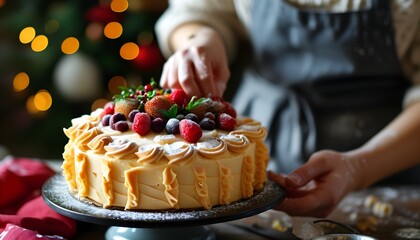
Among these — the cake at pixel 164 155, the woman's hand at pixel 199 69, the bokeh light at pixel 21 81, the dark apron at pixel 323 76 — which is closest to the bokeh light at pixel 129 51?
the bokeh light at pixel 21 81

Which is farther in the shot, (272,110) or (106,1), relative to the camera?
(106,1)

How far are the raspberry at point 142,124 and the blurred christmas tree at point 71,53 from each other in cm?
169

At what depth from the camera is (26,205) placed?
4.19 feet

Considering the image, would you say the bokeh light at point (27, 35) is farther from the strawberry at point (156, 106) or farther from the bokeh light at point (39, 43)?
the strawberry at point (156, 106)

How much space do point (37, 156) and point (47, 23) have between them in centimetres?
74

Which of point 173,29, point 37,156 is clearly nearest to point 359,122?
point 173,29

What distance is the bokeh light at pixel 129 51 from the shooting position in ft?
9.39

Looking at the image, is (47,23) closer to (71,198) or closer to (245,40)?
(245,40)

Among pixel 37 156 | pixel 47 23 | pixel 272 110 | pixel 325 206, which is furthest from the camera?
pixel 37 156

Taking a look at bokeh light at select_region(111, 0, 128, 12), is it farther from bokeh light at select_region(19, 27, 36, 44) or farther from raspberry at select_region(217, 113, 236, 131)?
raspberry at select_region(217, 113, 236, 131)

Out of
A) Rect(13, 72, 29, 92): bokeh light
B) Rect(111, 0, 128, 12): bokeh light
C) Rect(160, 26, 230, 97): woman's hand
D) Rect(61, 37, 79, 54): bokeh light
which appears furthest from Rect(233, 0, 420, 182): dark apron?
Answer: Rect(13, 72, 29, 92): bokeh light

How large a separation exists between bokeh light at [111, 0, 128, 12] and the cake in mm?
1732

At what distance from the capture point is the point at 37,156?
125 inches

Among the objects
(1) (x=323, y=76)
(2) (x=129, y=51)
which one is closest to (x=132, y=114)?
(1) (x=323, y=76)
